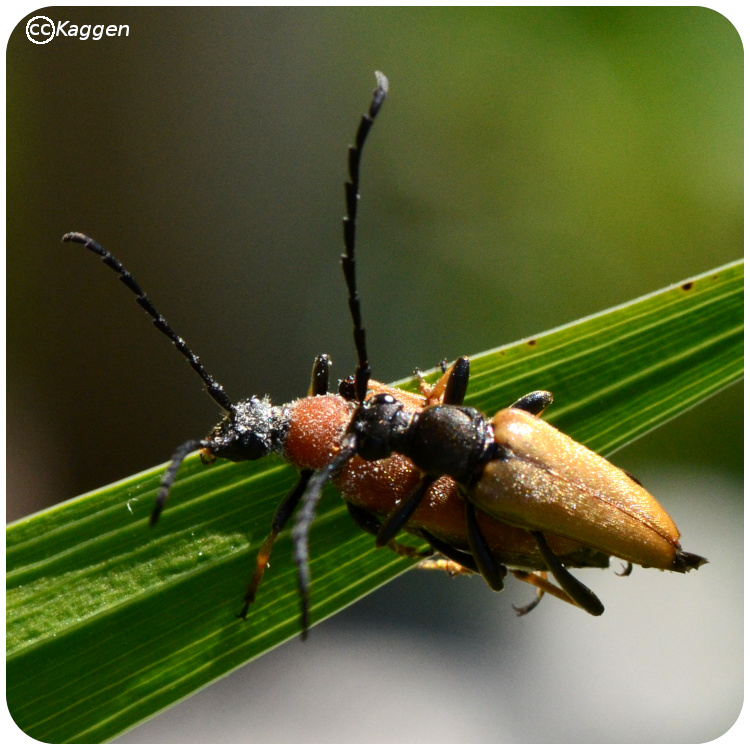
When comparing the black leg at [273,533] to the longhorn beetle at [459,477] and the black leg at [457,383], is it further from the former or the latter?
the black leg at [457,383]

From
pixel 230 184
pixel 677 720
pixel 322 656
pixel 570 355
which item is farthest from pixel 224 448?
pixel 677 720

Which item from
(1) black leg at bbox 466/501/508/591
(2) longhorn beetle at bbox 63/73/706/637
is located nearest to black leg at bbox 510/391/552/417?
(2) longhorn beetle at bbox 63/73/706/637

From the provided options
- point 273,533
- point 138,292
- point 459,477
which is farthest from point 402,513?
point 138,292

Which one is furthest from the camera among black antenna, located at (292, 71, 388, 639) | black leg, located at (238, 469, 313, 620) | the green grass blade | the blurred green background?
the blurred green background

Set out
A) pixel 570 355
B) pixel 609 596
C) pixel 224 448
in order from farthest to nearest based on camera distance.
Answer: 1. pixel 609 596
2. pixel 570 355
3. pixel 224 448

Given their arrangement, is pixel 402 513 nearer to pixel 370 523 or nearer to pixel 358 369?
pixel 370 523

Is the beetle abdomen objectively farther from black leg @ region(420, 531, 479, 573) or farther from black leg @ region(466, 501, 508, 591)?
black leg @ region(420, 531, 479, 573)

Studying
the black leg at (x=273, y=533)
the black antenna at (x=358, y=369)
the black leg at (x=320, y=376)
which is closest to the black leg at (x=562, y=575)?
the black antenna at (x=358, y=369)

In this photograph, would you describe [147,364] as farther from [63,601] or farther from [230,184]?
[63,601]
